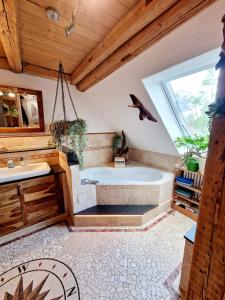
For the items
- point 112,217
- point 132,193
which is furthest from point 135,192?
point 112,217

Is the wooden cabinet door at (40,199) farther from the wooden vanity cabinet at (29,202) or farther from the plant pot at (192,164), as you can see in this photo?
the plant pot at (192,164)

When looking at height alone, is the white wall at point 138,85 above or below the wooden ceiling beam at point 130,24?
below

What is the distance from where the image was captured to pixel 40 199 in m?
2.22

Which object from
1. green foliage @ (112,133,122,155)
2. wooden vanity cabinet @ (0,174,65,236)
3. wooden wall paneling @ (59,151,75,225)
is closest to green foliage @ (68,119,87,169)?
wooden wall paneling @ (59,151,75,225)

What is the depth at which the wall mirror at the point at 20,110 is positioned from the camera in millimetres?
2154

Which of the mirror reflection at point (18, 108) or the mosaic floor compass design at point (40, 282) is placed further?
the mirror reflection at point (18, 108)

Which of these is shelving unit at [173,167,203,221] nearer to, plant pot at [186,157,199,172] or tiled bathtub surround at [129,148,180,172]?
plant pot at [186,157,199,172]

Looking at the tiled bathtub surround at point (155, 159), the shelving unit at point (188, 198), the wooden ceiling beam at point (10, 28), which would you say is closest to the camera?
the wooden ceiling beam at point (10, 28)

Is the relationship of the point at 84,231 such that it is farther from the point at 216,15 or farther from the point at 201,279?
the point at 216,15

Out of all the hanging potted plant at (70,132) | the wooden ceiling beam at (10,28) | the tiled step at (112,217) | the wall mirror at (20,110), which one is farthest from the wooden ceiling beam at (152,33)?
the tiled step at (112,217)

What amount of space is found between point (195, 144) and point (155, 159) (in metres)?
1.05

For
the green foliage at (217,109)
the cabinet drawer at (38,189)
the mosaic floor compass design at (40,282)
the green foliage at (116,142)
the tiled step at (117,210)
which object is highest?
the green foliage at (217,109)

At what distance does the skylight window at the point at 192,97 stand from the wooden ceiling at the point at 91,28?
87 centimetres

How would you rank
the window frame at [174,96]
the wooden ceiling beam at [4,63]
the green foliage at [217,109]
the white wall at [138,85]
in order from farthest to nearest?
the wooden ceiling beam at [4,63], the window frame at [174,96], the white wall at [138,85], the green foliage at [217,109]
